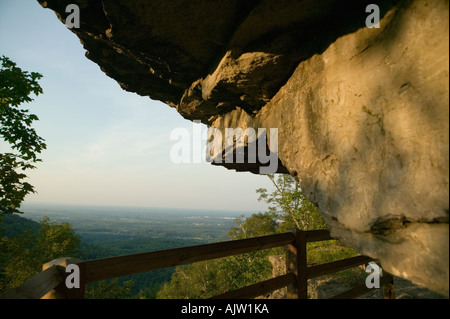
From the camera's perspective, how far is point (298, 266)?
2.81 m

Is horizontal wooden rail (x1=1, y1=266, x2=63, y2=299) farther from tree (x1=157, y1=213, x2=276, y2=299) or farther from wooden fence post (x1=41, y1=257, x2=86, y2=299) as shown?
tree (x1=157, y1=213, x2=276, y2=299)

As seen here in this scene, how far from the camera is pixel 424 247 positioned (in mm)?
1623

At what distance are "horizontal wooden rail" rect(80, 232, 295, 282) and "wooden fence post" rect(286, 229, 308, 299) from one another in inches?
17.3

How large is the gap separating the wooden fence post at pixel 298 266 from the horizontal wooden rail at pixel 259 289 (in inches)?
3.0

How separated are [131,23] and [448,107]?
3.34m

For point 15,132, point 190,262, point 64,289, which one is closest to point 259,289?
point 190,262

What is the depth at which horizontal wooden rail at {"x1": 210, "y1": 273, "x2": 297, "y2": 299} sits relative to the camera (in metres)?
2.27

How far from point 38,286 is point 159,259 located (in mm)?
799

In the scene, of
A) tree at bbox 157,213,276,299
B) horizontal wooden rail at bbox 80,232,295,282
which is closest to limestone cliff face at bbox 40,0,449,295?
horizontal wooden rail at bbox 80,232,295,282

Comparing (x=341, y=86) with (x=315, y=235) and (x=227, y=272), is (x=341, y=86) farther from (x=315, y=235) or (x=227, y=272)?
(x=227, y=272)

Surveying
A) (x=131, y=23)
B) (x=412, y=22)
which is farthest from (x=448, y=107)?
(x=131, y=23)

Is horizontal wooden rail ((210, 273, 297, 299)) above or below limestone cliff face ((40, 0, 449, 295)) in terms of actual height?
below
